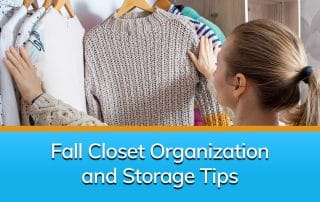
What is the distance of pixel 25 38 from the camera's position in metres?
1.29

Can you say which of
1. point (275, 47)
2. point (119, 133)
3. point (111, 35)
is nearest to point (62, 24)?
point (111, 35)

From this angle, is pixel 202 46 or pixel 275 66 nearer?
pixel 275 66

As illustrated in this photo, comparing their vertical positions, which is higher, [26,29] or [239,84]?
[26,29]

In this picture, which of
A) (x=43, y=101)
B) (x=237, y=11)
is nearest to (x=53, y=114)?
(x=43, y=101)

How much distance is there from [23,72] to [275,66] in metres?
0.58

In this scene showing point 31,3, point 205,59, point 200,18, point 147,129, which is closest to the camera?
point 147,129

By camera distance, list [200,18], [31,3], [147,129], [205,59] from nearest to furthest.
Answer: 1. [147,129]
2. [31,3]
3. [205,59]
4. [200,18]

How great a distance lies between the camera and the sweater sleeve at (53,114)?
127 centimetres

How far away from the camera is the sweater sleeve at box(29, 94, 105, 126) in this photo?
4.16 feet

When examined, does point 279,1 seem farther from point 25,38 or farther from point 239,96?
point 25,38

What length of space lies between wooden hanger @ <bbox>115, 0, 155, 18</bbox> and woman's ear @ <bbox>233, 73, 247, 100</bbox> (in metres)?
0.43

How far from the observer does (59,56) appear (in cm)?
137

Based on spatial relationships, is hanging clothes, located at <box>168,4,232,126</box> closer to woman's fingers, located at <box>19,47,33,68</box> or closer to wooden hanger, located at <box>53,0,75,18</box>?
wooden hanger, located at <box>53,0,75,18</box>

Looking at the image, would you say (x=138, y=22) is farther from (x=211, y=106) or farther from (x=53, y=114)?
(x=53, y=114)
